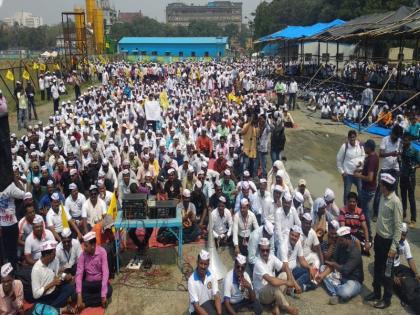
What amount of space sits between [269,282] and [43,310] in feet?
9.30

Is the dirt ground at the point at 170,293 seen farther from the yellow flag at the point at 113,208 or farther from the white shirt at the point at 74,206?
the white shirt at the point at 74,206

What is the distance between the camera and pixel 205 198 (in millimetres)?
7820

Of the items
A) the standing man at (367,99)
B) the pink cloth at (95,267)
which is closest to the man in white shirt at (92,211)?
the pink cloth at (95,267)

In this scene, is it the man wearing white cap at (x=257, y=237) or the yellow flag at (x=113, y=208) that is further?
the yellow flag at (x=113, y=208)

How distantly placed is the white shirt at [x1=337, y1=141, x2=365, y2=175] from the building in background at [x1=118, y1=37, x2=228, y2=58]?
186 feet

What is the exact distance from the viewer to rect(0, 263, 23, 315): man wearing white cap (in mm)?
4512

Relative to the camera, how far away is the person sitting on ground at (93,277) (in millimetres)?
5383

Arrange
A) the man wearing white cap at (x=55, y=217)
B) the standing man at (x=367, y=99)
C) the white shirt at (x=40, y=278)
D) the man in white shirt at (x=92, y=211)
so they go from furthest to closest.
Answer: the standing man at (x=367, y=99), the man in white shirt at (x=92, y=211), the man wearing white cap at (x=55, y=217), the white shirt at (x=40, y=278)

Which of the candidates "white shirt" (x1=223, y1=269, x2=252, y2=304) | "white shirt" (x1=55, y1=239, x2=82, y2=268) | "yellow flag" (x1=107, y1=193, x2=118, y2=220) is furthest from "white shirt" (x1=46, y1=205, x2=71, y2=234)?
"white shirt" (x1=223, y1=269, x2=252, y2=304)

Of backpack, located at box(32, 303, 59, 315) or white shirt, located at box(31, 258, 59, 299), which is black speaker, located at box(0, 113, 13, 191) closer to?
white shirt, located at box(31, 258, 59, 299)

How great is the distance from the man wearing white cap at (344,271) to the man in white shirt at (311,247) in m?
0.20

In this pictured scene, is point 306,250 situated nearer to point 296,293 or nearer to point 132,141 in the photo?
point 296,293

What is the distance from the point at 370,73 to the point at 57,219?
71.4 ft

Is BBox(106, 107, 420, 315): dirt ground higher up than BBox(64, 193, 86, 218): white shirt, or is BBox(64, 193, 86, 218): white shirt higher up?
BBox(64, 193, 86, 218): white shirt
